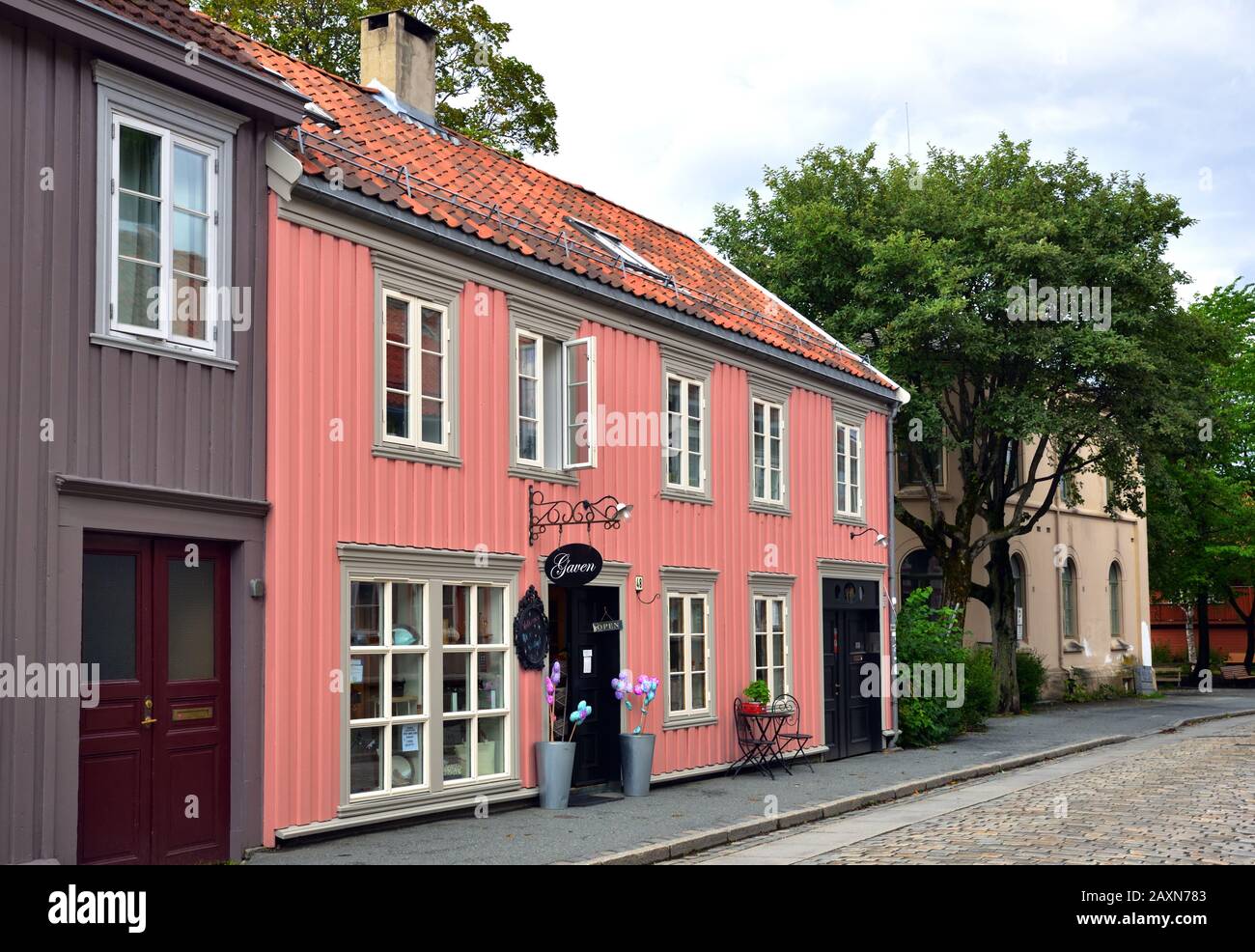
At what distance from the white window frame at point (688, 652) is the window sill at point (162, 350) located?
7.51m

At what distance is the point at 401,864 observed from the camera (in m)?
10.8

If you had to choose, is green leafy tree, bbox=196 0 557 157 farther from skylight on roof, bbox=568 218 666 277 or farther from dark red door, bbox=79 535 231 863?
dark red door, bbox=79 535 231 863

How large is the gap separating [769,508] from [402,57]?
8.02 metres

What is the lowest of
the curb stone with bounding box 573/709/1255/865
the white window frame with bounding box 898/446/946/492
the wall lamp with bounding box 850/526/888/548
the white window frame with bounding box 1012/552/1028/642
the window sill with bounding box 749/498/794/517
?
the curb stone with bounding box 573/709/1255/865

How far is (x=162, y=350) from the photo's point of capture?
10703mm

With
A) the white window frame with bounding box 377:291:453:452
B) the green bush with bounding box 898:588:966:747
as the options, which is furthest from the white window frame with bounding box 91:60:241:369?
the green bush with bounding box 898:588:966:747

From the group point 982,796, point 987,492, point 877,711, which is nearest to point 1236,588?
point 987,492

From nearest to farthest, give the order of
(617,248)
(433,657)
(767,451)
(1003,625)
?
1. (433,657)
2. (617,248)
3. (767,451)
4. (1003,625)

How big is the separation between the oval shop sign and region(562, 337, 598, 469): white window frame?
3.44 feet

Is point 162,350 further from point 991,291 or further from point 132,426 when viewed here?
point 991,291

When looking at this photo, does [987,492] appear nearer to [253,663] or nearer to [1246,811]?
[1246,811]

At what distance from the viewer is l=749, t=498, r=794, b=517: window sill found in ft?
Answer: 63.7

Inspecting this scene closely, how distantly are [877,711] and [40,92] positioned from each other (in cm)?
1644

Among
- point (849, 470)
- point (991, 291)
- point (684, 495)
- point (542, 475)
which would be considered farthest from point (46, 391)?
point (991, 291)
